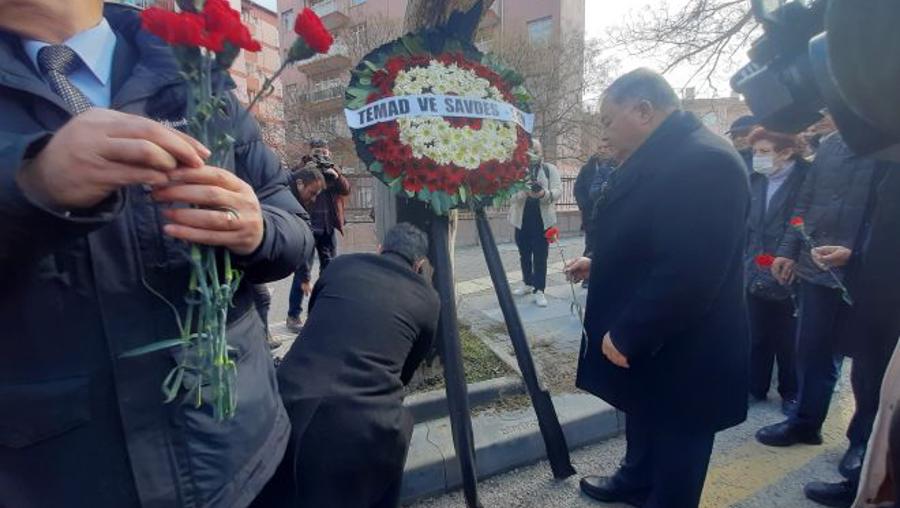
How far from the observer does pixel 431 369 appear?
3498mm

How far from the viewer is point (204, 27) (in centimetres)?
80

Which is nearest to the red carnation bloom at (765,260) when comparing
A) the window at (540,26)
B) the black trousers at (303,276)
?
the black trousers at (303,276)

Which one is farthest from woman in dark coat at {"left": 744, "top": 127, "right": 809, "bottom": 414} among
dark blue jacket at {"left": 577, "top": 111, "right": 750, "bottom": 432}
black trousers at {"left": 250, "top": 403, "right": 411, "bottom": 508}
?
black trousers at {"left": 250, "top": 403, "right": 411, "bottom": 508}

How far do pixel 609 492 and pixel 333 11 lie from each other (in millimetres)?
27105

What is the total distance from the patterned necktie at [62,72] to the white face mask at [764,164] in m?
3.97

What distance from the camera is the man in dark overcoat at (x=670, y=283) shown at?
183 cm

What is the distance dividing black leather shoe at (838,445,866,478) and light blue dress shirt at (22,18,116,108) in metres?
3.49

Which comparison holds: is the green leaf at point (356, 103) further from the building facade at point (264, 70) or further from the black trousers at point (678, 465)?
the black trousers at point (678, 465)

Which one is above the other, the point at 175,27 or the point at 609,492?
the point at 175,27

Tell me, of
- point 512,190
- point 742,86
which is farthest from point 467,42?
point 742,86

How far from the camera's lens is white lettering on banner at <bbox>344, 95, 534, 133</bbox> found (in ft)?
7.65

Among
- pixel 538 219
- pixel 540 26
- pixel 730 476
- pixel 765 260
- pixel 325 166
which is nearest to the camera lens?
pixel 730 476

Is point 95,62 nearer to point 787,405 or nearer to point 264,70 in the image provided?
point 787,405

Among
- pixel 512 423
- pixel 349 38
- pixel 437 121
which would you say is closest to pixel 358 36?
pixel 349 38
